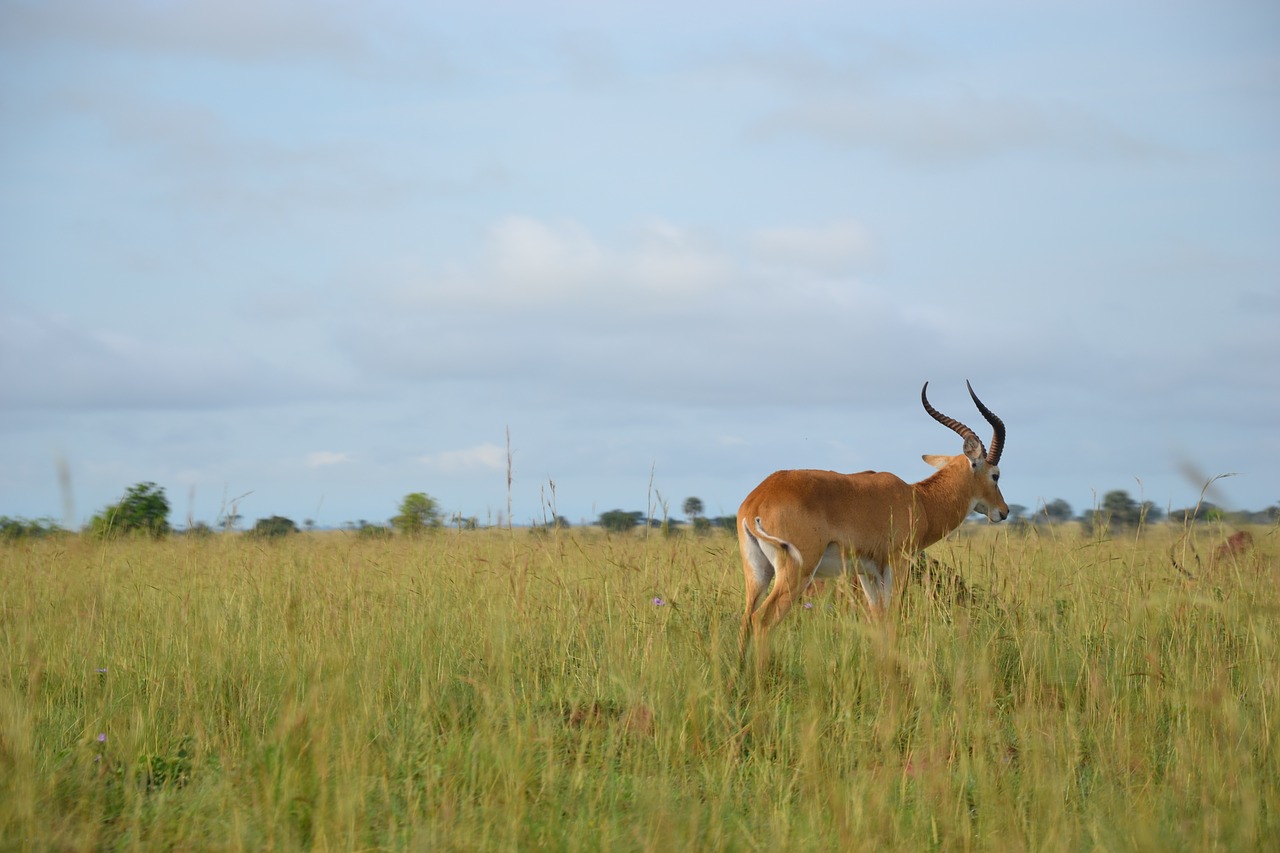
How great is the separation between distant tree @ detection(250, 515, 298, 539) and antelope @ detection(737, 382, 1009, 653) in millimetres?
8062

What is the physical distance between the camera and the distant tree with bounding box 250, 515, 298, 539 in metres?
13.9

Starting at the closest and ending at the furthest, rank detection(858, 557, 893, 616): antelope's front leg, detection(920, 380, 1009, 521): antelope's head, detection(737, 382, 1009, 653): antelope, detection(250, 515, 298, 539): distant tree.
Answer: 1. detection(737, 382, 1009, 653): antelope
2. detection(858, 557, 893, 616): antelope's front leg
3. detection(920, 380, 1009, 521): antelope's head
4. detection(250, 515, 298, 539): distant tree

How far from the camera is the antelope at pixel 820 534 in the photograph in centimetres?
730

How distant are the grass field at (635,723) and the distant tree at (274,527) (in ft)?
20.4

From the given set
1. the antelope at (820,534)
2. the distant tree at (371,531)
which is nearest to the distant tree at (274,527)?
the distant tree at (371,531)

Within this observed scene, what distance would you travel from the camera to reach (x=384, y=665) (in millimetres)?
5480

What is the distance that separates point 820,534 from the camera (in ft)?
24.6

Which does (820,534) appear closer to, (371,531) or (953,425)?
(953,425)

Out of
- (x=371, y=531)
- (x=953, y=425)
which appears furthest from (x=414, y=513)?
(x=953, y=425)

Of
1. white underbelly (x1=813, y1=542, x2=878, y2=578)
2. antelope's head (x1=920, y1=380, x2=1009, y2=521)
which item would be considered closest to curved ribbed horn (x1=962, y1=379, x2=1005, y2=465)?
antelope's head (x1=920, y1=380, x2=1009, y2=521)

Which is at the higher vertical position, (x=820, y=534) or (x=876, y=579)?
(x=820, y=534)

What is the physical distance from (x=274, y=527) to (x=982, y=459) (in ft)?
33.2

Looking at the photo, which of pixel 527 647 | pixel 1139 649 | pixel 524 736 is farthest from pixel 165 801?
pixel 1139 649

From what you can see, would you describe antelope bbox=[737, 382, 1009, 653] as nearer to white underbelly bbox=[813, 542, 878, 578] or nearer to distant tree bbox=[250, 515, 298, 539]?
white underbelly bbox=[813, 542, 878, 578]
